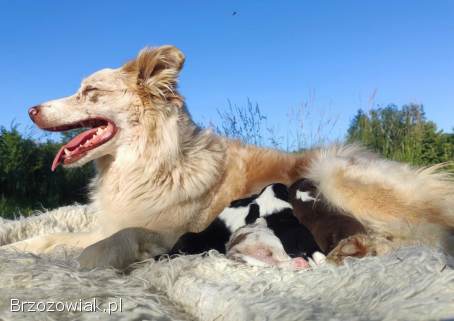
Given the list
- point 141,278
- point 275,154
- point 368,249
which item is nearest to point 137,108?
point 275,154

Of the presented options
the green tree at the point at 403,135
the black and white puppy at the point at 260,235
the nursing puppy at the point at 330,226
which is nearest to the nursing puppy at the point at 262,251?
the black and white puppy at the point at 260,235

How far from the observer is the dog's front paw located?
2.46m

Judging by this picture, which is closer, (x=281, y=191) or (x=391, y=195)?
(x=391, y=195)

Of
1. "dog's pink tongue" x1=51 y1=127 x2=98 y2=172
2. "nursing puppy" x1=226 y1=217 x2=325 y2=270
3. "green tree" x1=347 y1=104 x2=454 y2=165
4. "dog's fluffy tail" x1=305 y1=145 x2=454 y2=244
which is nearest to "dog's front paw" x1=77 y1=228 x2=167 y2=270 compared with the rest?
"nursing puppy" x1=226 y1=217 x2=325 y2=270

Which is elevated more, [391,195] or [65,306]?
[391,195]

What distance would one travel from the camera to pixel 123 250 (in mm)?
2594

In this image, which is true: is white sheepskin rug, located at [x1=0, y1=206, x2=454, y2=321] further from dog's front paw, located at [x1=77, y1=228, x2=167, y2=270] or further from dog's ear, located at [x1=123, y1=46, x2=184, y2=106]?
dog's ear, located at [x1=123, y1=46, x2=184, y2=106]

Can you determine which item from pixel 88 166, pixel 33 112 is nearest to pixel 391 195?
pixel 33 112

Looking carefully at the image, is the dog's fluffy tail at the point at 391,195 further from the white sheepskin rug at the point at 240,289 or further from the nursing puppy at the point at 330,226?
the white sheepskin rug at the point at 240,289

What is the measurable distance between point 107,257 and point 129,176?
1101mm

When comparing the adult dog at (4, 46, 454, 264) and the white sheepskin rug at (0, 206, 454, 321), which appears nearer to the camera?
the white sheepskin rug at (0, 206, 454, 321)

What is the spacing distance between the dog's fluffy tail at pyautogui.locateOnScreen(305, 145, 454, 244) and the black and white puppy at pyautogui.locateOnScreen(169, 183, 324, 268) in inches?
12.9

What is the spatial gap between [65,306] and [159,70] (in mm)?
2310

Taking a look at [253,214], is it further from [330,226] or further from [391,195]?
[391,195]
